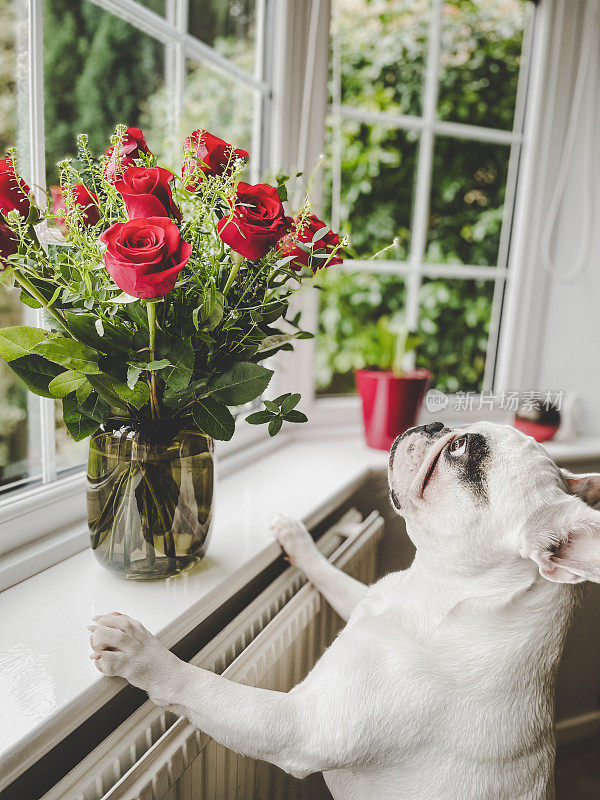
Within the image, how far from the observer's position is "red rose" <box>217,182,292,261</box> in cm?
69

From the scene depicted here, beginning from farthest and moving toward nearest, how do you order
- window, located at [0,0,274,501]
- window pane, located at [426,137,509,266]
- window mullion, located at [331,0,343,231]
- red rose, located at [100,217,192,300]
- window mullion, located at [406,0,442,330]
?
window pane, located at [426,137,509,266] → window mullion, located at [406,0,442,330] → window mullion, located at [331,0,343,231] → window, located at [0,0,274,501] → red rose, located at [100,217,192,300]

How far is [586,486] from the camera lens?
874 mm

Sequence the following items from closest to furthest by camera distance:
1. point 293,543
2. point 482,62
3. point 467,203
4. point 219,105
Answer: point 293,543 → point 219,105 → point 482,62 → point 467,203

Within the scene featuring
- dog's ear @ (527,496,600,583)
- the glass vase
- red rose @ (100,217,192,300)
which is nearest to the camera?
red rose @ (100,217,192,300)

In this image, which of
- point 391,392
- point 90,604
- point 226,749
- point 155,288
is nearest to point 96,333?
point 155,288

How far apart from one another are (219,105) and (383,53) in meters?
0.65

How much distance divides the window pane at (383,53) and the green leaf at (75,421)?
1482mm

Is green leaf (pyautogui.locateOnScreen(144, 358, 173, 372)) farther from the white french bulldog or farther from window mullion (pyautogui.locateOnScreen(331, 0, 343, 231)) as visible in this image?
window mullion (pyautogui.locateOnScreen(331, 0, 343, 231))

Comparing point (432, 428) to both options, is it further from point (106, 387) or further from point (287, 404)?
point (106, 387)

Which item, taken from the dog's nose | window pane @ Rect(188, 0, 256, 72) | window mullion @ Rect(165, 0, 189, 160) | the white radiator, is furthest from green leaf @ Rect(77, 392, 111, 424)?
window pane @ Rect(188, 0, 256, 72)

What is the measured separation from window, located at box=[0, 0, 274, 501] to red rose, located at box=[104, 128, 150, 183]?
7cm

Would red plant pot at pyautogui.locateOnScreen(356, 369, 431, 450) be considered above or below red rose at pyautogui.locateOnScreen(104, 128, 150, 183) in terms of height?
below

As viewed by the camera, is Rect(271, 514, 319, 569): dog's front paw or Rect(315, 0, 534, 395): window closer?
Rect(271, 514, 319, 569): dog's front paw

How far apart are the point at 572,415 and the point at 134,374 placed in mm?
1622
